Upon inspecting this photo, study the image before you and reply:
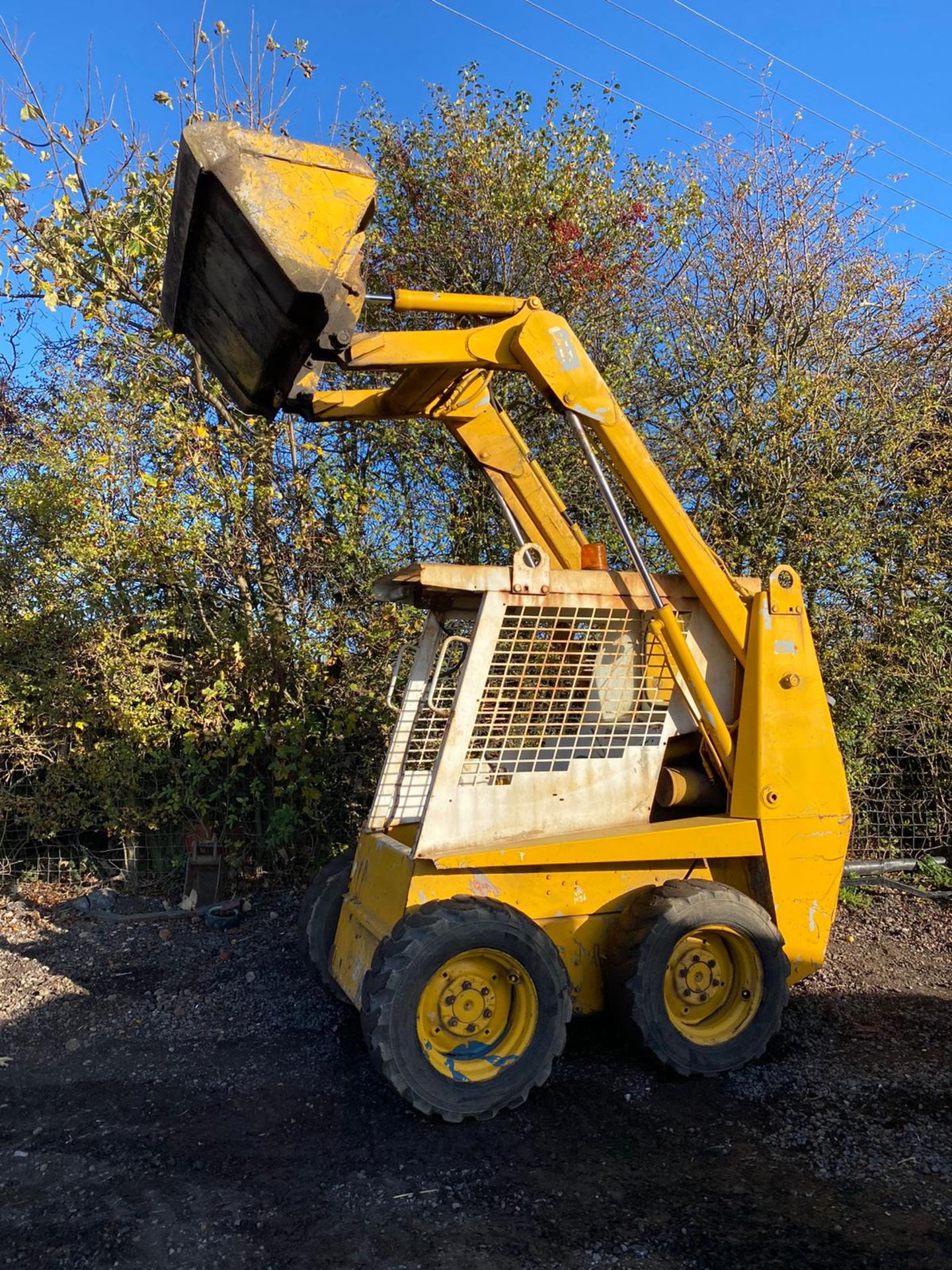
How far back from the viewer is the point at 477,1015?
3809 mm

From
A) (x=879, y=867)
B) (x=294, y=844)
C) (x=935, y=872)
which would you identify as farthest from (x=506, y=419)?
(x=935, y=872)

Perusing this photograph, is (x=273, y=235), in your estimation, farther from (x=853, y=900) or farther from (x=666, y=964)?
(x=853, y=900)

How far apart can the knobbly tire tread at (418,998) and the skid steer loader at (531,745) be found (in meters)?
0.01

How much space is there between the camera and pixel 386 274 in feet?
27.8

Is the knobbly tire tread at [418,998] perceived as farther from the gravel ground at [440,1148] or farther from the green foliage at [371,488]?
the green foliage at [371,488]

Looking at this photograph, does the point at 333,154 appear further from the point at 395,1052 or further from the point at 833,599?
the point at 833,599

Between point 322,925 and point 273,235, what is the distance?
134 inches

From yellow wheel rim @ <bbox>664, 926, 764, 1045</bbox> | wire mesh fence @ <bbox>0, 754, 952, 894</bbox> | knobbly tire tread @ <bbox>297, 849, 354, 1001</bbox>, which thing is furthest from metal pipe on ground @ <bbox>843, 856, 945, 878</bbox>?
knobbly tire tread @ <bbox>297, 849, 354, 1001</bbox>

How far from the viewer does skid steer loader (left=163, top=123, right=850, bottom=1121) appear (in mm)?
3541

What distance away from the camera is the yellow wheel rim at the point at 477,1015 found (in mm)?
3717

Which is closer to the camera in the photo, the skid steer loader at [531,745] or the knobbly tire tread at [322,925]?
the skid steer loader at [531,745]

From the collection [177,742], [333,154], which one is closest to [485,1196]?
[333,154]

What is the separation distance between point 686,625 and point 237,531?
4104mm

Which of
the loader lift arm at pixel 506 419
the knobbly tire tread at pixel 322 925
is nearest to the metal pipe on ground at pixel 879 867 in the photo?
the loader lift arm at pixel 506 419
